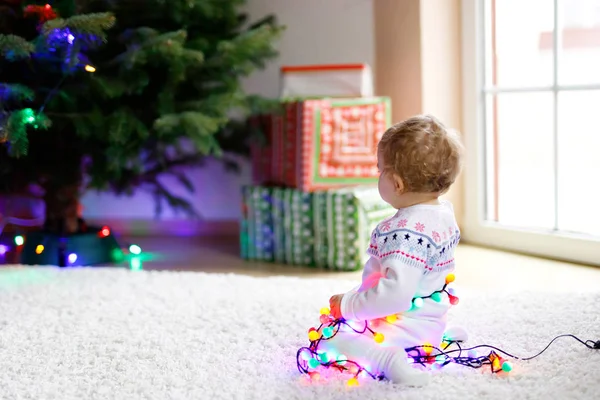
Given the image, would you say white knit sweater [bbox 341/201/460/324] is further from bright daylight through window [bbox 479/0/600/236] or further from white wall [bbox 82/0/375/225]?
white wall [bbox 82/0/375/225]

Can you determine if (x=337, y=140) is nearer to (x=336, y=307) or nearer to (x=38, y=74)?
(x=38, y=74)

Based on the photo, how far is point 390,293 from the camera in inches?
50.5

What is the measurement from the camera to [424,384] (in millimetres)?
1297

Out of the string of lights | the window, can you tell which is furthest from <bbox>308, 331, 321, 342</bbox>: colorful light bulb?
the window

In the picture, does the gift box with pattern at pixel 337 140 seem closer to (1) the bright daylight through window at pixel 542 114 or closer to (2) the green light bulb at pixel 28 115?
(1) the bright daylight through window at pixel 542 114

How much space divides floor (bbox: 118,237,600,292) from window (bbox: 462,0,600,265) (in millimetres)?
114

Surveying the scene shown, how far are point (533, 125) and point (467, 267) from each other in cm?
61

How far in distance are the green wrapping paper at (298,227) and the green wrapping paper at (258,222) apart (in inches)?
3.4

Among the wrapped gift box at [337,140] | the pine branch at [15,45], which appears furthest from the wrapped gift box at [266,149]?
the pine branch at [15,45]

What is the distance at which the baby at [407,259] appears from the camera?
1.29 meters

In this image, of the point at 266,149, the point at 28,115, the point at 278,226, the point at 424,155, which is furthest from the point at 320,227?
the point at 424,155

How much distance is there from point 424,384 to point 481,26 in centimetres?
183

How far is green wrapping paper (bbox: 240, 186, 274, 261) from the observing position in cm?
263

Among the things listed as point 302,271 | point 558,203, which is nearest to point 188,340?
point 302,271
